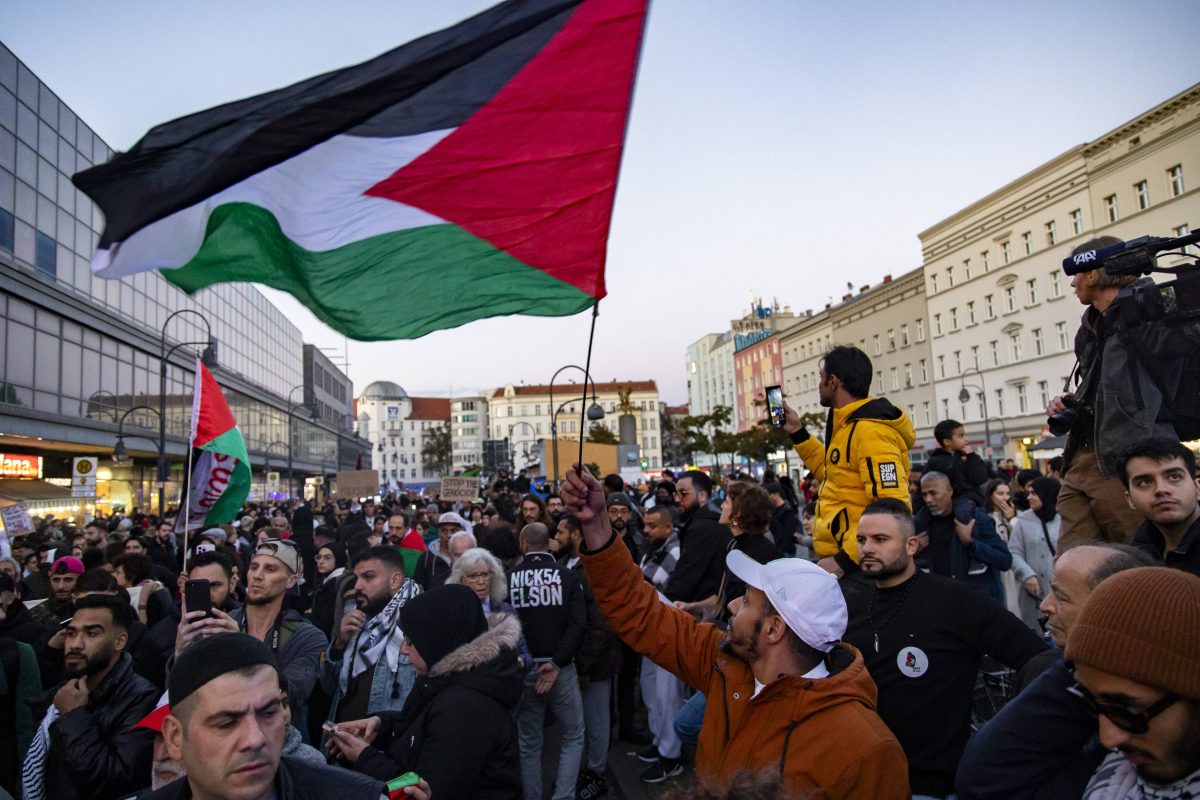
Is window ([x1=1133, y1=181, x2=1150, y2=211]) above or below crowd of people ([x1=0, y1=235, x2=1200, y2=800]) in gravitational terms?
above

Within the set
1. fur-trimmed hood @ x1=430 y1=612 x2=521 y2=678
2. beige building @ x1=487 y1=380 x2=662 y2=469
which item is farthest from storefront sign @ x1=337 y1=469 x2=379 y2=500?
beige building @ x1=487 y1=380 x2=662 y2=469

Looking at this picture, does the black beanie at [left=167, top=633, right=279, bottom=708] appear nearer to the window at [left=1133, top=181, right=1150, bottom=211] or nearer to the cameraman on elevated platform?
the cameraman on elevated platform

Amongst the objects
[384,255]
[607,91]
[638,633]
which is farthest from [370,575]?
[607,91]

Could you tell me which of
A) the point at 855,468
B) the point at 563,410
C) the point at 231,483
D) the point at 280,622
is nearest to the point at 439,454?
the point at 563,410

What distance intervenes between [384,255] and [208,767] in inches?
93.2

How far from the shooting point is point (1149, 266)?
310 centimetres

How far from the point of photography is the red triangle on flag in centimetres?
→ 354

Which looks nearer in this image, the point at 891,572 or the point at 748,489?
the point at 891,572

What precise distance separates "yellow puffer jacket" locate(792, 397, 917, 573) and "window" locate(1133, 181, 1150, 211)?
139 feet

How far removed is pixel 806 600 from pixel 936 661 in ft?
3.48

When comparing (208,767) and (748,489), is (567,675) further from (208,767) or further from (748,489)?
(208,767)

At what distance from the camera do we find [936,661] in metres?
3.51

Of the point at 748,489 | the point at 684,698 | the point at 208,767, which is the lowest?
the point at 684,698

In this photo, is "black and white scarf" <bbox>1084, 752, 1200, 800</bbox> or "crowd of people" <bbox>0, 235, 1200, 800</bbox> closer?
"black and white scarf" <bbox>1084, 752, 1200, 800</bbox>
